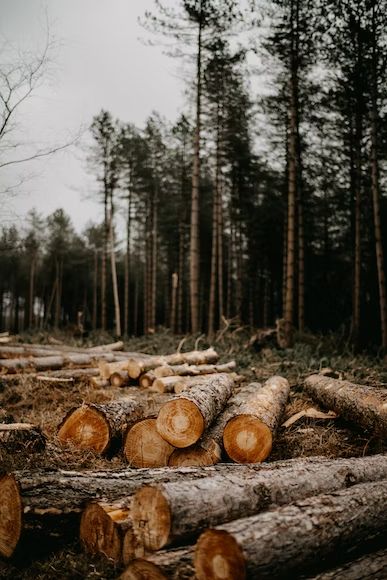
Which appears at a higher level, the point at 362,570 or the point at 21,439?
the point at 21,439

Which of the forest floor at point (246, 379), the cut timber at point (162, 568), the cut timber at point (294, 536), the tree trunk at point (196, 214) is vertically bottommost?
the forest floor at point (246, 379)

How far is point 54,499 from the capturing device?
289 cm

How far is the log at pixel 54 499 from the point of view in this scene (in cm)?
282

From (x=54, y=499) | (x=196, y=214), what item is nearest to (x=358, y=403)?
(x=54, y=499)

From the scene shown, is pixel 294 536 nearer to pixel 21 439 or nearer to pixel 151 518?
pixel 151 518

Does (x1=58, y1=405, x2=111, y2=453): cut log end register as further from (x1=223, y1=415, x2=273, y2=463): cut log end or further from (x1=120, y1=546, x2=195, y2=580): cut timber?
(x1=120, y1=546, x2=195, y2=580): cut timber

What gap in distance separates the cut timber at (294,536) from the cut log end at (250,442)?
1.23 metres

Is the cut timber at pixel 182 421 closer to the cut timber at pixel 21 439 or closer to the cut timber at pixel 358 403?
the cut timber at pixel 21 439

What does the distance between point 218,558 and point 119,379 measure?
5846 millimetres

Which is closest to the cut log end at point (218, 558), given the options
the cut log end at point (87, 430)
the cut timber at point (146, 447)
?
the cut timber at point (146, 447)

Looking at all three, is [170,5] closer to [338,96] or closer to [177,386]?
[338,96]

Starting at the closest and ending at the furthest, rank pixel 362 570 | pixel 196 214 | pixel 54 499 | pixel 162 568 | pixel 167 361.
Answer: pixel 162 568 → pixel 362 570 → pixel 54 499 → pixel 167 361 → pixel 196 214

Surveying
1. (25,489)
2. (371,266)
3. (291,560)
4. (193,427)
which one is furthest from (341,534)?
(371,266)

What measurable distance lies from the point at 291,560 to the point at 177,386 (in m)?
4.77
